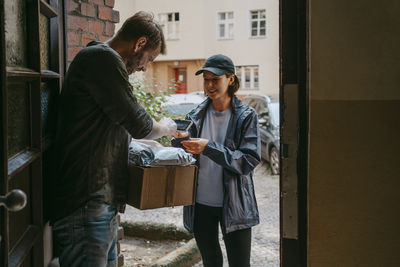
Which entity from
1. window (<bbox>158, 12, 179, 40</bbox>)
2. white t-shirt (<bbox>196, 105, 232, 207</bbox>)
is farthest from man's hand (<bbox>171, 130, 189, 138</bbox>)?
window (<bbox>158, 12, 179, 40</bbox>)

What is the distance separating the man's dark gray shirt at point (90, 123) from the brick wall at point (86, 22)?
962 mm

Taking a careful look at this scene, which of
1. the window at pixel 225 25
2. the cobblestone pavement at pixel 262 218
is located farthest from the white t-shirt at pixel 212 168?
the window at pixel 225 25

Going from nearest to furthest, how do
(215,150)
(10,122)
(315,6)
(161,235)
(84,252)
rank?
(10,122) → (315,6) → (84,252) → (215,150) → (161,235)

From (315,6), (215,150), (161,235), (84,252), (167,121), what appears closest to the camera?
(315,6)

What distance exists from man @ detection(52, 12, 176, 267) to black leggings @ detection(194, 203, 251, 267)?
96 centimetres

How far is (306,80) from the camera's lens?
5.76 feet

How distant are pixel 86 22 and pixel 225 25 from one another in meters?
20.5

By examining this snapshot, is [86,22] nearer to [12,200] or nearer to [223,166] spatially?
[223,166]

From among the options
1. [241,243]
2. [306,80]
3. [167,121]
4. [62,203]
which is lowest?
[241,243]

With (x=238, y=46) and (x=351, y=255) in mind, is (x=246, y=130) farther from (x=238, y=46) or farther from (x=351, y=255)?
(x=238, y=46)

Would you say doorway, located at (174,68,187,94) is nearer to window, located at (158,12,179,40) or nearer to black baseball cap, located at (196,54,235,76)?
window, located at (158,12,179,40)

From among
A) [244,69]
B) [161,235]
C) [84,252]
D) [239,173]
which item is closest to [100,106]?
[84,252]

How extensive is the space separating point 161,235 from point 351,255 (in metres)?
3.45

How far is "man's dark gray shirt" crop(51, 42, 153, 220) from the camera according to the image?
6.31ft
